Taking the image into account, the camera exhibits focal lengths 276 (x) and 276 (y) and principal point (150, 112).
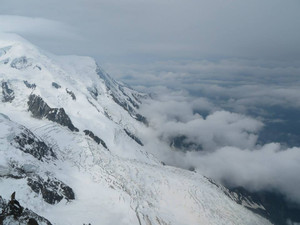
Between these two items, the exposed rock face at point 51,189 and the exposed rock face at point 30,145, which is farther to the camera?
the exposed rock face at point 30,145

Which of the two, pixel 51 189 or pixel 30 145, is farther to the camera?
pixel 30 145

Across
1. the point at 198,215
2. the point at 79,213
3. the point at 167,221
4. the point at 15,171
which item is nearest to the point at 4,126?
the point at 15,171

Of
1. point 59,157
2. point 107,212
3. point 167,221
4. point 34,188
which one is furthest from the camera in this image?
point 59,157

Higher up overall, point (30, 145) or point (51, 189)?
point (30, 145)

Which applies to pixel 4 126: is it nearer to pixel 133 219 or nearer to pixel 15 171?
pixel 15 171
